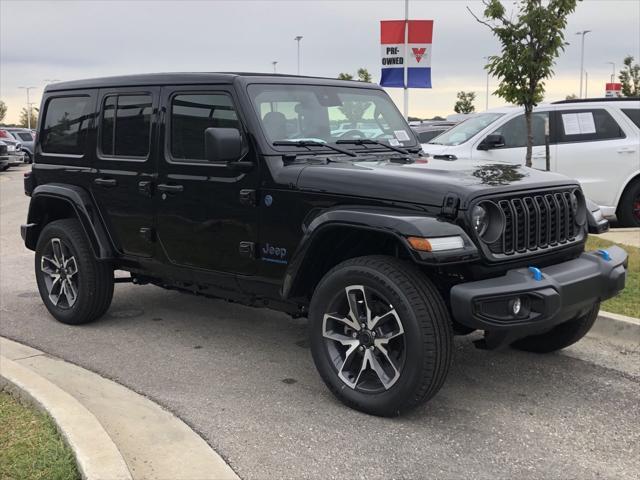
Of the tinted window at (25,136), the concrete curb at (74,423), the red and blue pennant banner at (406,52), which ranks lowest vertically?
the concrete curb at (74,423)

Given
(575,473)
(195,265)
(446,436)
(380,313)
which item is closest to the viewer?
(575,473)

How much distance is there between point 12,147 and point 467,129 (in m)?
23.5

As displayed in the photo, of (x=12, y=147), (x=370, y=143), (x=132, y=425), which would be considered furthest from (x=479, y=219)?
(x=12, y=147)

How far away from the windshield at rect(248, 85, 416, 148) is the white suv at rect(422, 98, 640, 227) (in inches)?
181

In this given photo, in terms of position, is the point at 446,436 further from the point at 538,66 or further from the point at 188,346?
the point at 538,66

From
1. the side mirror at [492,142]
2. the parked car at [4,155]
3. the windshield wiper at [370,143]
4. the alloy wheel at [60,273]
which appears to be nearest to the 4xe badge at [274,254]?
the windshield wiper at [370,143]

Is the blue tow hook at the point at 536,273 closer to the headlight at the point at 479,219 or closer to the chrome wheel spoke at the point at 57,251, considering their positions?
the headlight at the point at 479,219

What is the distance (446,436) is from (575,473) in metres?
0.66

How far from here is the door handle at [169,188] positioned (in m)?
4.81

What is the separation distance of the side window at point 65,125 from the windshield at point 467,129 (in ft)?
18.5

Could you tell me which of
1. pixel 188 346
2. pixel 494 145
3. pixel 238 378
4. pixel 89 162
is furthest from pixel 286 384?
pixel 494 145

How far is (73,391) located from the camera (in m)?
4.25

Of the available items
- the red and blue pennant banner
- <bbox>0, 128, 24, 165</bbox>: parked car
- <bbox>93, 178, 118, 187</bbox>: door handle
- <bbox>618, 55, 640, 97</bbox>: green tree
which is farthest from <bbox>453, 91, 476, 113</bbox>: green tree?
<bbox>93, 178, 118, 187</bbox>: door handle

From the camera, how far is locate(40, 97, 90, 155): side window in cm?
564
